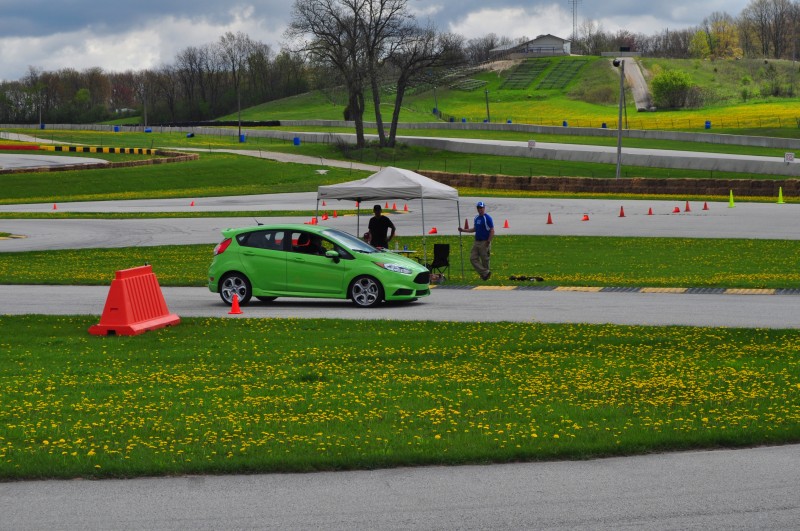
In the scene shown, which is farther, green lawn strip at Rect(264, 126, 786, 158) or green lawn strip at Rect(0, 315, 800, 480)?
green lawn strip at Rect(264, 126, 786, 158)

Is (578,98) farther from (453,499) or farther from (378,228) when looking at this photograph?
(453,499)

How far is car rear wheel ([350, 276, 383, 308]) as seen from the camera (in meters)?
19.1

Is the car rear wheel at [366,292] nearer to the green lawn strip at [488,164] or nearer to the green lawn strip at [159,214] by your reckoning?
the green lawn strip at [159,214]

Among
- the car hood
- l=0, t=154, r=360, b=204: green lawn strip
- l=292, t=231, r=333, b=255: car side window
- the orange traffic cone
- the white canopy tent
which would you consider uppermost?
l=0, t=154, r=360, b=204: green lawn strip

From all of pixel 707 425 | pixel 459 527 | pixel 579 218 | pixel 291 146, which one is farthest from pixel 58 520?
pixel 291 146

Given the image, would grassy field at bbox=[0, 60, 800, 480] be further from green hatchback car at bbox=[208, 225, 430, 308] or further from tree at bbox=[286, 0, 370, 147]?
tree at bbox=[286, 0, 370, 147]

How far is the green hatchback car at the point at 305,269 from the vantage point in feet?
62.8

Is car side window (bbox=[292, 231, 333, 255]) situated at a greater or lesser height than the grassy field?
greater

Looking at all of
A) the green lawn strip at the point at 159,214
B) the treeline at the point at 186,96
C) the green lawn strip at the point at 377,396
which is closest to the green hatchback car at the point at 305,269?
the green lawn strip at the point at 377,396

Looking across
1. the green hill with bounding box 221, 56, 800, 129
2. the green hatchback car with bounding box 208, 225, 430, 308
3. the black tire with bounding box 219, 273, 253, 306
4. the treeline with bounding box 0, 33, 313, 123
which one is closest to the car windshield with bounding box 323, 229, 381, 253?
the green hatchback car with bounding box 208, 225, 430, 308

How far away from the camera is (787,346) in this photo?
13383 mm

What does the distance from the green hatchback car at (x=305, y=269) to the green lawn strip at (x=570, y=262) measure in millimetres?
2101

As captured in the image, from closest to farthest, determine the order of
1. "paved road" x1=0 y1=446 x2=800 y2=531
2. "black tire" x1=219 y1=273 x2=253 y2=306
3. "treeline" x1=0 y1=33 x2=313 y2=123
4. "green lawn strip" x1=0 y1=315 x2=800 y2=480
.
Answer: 1. "paved road" x1=0 y1=446 x2=800 y2=531
2. "green lawn strip" x1=0 y1=315 x2=800 y2=480
3. "black tire" x1=219 y1=273 x2=253 y2=306
4. "treeline" x1=0 y1=33 x2=313 y2=123

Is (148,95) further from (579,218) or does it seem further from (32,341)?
(32,341)
